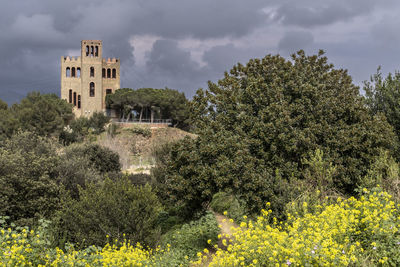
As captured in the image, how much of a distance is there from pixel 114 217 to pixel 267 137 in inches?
210

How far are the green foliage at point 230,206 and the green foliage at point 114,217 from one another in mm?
2793

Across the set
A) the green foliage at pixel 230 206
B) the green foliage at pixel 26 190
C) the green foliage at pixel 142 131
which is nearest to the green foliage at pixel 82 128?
the green foliage at pixel 142 131

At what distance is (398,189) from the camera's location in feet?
36.1

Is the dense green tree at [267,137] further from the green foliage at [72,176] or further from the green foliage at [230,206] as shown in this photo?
the green foliage at [72,176]

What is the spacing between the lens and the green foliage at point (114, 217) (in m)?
11.0

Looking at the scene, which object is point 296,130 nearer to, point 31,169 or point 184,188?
point 184,188

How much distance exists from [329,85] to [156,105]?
37442 mm

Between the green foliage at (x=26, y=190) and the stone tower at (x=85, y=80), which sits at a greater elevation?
the stone tower at (x=85, y=80)

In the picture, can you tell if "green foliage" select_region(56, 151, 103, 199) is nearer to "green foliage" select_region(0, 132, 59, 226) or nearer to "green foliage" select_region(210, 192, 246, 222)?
"green foliage" select_region(0, 132, 59, 226)

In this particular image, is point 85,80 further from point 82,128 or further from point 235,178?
point 235,178

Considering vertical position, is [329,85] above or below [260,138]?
above

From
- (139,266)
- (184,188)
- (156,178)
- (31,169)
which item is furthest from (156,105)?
(139,266)

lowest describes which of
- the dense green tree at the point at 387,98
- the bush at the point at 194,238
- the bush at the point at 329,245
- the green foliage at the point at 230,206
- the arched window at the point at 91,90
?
the bush at the point at 194,238

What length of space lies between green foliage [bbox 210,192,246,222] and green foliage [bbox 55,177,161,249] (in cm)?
279
